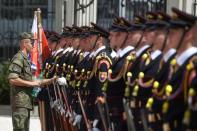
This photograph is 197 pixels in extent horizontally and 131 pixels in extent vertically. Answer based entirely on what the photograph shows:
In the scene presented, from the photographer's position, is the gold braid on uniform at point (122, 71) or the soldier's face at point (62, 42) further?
the soldier's face at point (62, 42)

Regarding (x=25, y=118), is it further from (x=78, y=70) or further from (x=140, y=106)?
(x=140, y=106)

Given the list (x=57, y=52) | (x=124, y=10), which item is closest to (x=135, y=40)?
(x=57, y=52)

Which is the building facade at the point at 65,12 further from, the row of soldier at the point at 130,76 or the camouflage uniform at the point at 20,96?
the row of soldier at the point at 130,76

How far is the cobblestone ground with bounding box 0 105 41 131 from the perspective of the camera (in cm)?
1189

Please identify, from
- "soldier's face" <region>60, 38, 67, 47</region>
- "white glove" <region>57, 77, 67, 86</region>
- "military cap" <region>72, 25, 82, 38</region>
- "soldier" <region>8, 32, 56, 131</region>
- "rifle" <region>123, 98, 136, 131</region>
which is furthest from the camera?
"soldier's face" <region>60, 38, 67, 47</region>

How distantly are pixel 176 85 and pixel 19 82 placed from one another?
13.7 ft

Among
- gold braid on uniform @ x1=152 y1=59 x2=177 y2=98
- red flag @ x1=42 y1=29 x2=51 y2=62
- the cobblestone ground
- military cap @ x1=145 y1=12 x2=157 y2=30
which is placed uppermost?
military cap @ x1=145 y1=12 x2=157 y2=30

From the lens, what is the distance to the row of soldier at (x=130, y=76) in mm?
4371

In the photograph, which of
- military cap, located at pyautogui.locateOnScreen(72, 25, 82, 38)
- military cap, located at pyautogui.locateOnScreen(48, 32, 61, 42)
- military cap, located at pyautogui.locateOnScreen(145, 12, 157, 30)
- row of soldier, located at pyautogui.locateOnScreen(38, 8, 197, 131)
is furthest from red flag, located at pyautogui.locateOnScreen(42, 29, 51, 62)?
military cap, located at pyautogui.locateOnScreen(145, 12, 157, 30)

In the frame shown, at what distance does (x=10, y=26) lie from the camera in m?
14.2

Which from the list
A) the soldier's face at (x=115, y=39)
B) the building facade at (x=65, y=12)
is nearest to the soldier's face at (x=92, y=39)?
the soldier's face at (x=115, y=39)

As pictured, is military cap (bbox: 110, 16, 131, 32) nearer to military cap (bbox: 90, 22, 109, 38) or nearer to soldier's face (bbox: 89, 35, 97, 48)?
military cap (bbox: 90, 22, 109, 38)

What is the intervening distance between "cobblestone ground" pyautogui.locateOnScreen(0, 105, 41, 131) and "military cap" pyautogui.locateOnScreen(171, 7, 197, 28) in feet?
24.1

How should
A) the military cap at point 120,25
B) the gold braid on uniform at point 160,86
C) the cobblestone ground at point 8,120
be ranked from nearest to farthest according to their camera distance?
1. the gold braid on uniform at point 160,86
2. the military cap at point 120,25
3. the cobblestone ground at point 8,120
